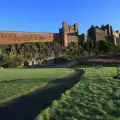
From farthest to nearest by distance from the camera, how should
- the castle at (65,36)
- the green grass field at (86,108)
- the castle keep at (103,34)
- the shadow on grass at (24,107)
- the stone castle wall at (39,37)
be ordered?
the castle keep at (103,34)
the castle at (65,36)
the stone castle wall at (39,37)
the shadow on grass at (24,107)
the green grass field at (86,108)

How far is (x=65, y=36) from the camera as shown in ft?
344

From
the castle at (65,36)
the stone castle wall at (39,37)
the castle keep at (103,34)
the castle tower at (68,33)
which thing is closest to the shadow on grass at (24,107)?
the castle at (65,36)

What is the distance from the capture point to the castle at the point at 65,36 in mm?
100625

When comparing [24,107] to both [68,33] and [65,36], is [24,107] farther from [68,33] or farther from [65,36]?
[68,33]

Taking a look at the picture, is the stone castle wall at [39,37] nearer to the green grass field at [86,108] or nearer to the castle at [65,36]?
the castle at [65,36]

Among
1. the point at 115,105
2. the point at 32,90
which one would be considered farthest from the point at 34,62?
the point at 115,105

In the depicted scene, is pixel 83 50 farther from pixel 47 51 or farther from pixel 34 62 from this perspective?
pixel 34 62

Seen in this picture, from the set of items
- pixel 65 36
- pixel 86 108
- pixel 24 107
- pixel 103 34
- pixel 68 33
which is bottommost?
pixel 24 107

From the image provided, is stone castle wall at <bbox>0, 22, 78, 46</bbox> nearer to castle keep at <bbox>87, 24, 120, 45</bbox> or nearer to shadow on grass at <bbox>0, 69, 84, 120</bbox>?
castle keep at <bbox>87, 24, 120, 45</bbox>


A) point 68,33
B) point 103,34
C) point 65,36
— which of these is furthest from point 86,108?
point 103,34

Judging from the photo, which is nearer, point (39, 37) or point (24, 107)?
point (24, 107)

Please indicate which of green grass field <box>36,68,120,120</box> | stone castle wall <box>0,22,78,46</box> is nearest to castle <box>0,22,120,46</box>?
stone castle wall <box>0,22,78,46</box>

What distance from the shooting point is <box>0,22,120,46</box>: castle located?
10062cm

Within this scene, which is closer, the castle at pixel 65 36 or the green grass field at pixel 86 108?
the green grass field at pixel 86 108
